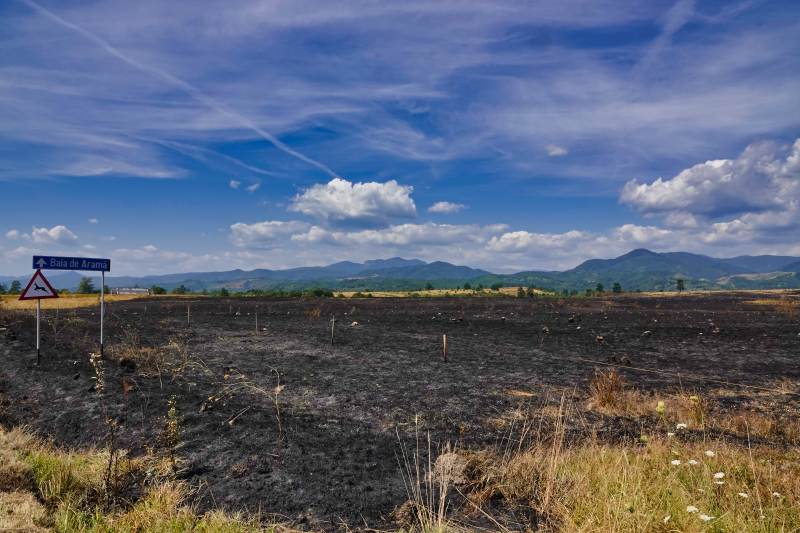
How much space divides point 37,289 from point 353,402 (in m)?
11.0

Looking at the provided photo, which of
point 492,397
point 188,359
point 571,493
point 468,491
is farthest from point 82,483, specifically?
point 188,359

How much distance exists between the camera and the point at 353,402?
11.0 m

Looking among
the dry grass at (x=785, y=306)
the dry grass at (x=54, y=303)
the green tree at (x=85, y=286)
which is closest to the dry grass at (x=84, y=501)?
the dry grass at (x=54, y=303)

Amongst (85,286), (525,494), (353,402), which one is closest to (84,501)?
(525,494)

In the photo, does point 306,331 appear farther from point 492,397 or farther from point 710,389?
point 710,389

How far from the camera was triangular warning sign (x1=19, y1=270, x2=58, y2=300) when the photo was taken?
13430 millimetres

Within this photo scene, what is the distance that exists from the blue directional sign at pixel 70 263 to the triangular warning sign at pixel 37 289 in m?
0.37

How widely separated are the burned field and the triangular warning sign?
2371mm

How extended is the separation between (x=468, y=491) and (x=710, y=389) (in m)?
10.5

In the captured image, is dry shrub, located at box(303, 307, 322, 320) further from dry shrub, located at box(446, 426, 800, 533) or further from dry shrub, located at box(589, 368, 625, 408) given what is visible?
dry shrub, located at box(446, 426, 800, 533)

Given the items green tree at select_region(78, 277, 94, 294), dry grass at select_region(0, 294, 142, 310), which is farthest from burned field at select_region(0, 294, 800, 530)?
green tree at select_region(78, 277, 94, 294)

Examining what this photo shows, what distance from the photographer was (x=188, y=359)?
1595cm

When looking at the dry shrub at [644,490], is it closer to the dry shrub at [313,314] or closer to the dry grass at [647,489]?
the dry grass at [647,489]

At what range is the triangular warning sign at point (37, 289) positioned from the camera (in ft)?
44.1
